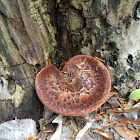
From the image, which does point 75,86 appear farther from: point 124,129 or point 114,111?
point 124,129

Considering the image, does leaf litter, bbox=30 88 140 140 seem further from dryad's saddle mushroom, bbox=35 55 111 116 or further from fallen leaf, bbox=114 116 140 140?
dryad's saddle mushroom, bbox=35 55 111 116

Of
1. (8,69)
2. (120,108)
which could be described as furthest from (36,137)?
(120,108)

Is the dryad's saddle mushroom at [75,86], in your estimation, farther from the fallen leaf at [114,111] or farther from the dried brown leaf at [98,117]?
the fallen leaf at [114,111]

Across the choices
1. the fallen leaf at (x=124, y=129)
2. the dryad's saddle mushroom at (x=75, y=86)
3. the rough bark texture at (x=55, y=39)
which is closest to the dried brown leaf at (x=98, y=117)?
the fallen leaf at (x=124, y=129)

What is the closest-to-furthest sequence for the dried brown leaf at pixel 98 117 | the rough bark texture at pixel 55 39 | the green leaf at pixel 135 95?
the rough bark texture at pixel 55 39
the dried brown leaf at pixel 98 117
the green leaf at pixel 135 95

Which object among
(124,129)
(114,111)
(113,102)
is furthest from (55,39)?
(124,129)
